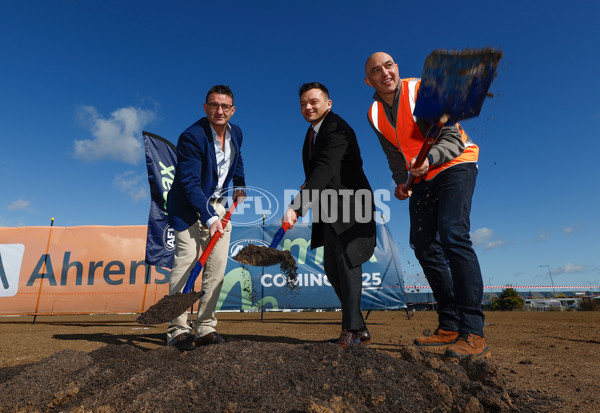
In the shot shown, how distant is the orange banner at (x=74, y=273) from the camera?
7.53 m

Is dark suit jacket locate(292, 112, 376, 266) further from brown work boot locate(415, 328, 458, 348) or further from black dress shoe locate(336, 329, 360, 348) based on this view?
brown work boot locate(415, 328, 458, 348)

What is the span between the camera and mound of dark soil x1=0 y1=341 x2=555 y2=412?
1350 millimetres

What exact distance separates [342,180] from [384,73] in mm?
868

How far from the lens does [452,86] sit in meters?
2.22

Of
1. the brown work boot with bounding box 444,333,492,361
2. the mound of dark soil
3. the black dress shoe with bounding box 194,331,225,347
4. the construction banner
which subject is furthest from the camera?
the construction banner

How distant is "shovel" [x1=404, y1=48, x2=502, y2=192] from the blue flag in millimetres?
4891

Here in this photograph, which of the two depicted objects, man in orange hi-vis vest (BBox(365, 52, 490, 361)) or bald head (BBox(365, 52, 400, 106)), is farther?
bald head (BBox(365, 52, 400, 106))

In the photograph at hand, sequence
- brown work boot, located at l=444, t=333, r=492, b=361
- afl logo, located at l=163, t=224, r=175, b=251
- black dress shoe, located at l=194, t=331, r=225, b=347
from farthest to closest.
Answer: afl logo, located at l=163, t=224, r=175, b=251
black dress shoe, located at l=194, t=331, r=225, b=347
brown work boot, located at l=444, t=333, r=492, b=361

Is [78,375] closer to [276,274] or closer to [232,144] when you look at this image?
[232,144]

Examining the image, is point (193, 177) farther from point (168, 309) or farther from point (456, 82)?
point (456, 82)

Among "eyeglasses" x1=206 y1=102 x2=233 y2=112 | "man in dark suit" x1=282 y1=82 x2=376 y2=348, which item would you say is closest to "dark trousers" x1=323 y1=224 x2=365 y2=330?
"man in dark suit" x1=282 y1=82 x2=376 y2=348

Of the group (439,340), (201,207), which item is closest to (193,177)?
(201,207)

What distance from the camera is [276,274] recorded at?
785cm

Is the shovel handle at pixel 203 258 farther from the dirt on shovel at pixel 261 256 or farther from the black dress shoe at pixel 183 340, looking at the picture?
the black dress shoe at pixel 183 340
